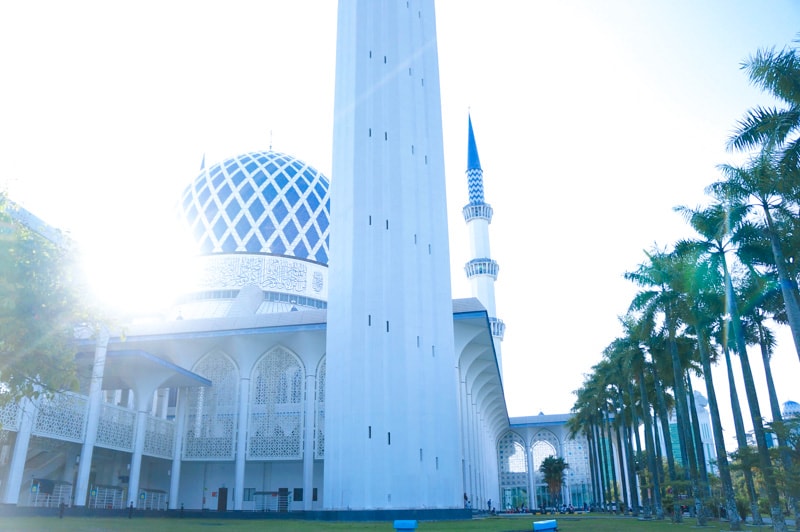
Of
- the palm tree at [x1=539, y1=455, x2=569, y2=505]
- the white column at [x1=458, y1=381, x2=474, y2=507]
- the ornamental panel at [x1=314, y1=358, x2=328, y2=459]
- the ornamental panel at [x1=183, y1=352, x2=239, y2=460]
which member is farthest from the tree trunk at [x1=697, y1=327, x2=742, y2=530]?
the palm tree at [x1=539, y1=455, x2=569, y2=505]

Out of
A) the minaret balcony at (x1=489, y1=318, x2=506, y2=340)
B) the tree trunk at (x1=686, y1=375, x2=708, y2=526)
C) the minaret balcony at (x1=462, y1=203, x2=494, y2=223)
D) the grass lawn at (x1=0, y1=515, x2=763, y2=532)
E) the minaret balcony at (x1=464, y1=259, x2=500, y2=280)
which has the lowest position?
the grass lawn at (x1=0, y1=515, x2=763, y2=532)

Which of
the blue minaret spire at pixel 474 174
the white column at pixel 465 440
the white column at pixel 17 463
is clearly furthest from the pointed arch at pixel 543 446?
the white column at pixel 17 463

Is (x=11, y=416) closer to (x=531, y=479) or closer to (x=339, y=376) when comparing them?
(x=339, y=376)

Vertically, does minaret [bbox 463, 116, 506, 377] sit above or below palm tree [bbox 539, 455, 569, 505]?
above

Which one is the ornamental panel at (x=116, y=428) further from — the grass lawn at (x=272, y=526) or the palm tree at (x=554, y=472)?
the palm tree at (x=554, y=472)

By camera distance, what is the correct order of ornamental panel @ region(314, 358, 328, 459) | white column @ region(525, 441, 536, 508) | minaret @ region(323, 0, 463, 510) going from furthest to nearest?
white column @ region(525, 441, 536, 508) → ornamental panel @ region(314, 358, 328, 459) → minaret @ region(323, 0, 463, 510)

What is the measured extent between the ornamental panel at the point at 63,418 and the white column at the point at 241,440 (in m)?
6.87

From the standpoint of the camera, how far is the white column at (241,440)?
91.4 feet

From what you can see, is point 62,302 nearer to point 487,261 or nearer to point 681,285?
point 681,285

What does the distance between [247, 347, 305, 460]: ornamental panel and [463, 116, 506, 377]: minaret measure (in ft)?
72.2

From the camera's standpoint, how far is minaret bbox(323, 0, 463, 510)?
21.2 meters

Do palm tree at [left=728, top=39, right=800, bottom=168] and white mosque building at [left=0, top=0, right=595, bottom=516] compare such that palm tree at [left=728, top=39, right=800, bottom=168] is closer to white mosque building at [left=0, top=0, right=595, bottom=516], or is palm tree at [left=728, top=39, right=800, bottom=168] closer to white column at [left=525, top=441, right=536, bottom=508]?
white mosque building at [left=0, top=0, right=595, bottom=516]

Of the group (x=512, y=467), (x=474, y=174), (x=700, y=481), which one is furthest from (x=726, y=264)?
(x=512, y=467)

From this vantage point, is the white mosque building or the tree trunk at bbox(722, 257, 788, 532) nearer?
the tree trunk at bbox(722, 257, 788, 532)
